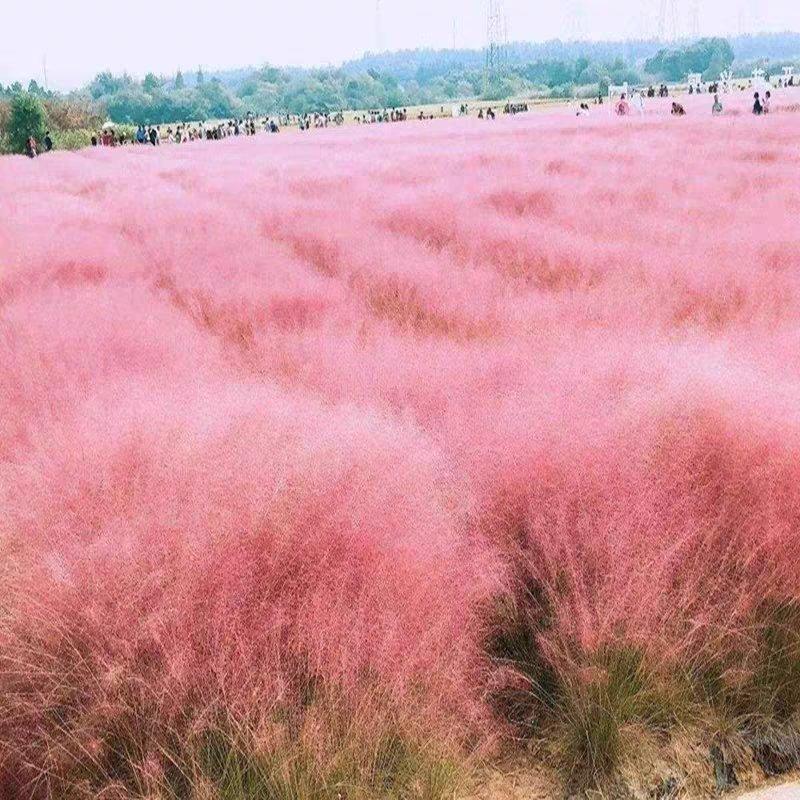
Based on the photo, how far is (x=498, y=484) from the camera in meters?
2.93

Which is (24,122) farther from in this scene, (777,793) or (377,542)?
(777,793)

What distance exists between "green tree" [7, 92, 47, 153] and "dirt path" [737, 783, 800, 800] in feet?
182

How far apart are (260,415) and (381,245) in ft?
19.9

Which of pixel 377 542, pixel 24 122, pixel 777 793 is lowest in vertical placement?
pixel 777 793

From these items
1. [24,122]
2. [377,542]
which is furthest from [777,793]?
[24,122]

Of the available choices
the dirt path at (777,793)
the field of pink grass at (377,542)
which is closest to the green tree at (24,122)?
the field of pink grass at (377,542)

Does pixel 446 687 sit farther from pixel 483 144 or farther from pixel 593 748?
pixel 483 144

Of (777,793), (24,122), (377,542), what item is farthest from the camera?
(24,122)

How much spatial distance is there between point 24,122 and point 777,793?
57.5 meters

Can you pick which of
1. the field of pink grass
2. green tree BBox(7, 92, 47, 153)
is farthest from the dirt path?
green tree BBox(7, 92, 47, 153)

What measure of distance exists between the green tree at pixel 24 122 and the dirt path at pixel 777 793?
55.3 metres

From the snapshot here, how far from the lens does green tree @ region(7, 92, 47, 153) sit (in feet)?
163

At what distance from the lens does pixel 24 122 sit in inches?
1981

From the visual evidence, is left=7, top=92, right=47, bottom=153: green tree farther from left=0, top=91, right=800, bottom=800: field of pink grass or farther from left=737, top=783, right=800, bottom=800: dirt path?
left=737, top=783, right=800, bottom=800: dirt path
